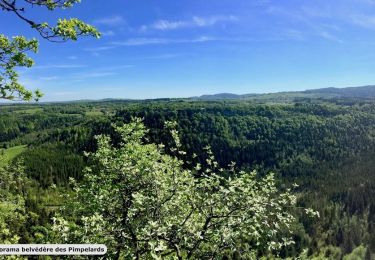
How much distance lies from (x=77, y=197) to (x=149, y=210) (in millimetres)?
6257

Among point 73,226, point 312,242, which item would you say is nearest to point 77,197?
point 73,226

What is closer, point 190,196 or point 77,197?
point 190,196

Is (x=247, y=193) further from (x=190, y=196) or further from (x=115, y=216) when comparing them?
(x=115, y=216)

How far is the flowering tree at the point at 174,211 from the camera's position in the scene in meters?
15.1

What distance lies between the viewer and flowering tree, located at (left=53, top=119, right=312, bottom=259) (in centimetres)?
1505

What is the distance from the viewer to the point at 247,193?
16062mm

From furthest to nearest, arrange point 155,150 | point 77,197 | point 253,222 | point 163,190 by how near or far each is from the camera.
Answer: point 77,197 → point 155,150 → point 163,190 → point 253,222

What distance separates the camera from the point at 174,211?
17.8 m
